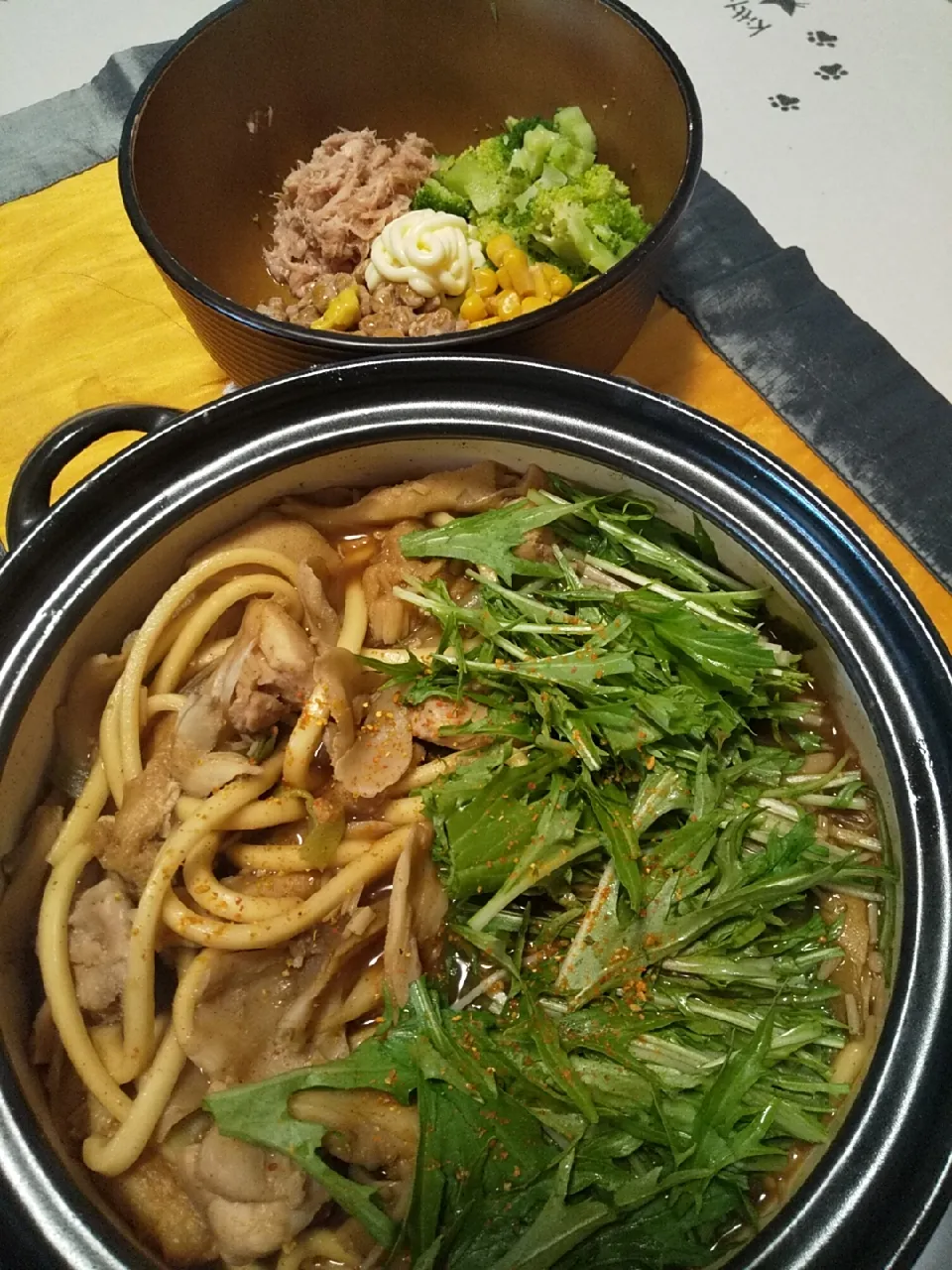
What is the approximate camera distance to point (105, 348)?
2.74m

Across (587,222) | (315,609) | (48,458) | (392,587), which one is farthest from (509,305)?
(48,458)

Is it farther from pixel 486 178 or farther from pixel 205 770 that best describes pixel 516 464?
→ pixel 486 178

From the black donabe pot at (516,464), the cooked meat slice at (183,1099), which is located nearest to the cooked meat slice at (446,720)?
the black donabe pot at (516,464)

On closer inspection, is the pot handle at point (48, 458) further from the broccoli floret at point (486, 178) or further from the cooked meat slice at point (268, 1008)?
the broccoli floret at point (486, 178)

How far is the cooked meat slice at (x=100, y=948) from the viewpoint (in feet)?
5.04

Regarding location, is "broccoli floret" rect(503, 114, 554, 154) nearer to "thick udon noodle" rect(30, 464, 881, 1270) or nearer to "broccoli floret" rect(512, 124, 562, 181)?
"broccoli floret" rect(512, 124, 562, 181)

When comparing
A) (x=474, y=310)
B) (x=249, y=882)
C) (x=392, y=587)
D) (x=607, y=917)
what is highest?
(x=474, y=310)

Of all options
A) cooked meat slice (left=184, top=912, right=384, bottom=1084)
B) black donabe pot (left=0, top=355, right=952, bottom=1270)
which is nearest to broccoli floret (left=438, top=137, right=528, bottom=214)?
black donabe pot (left=0, top=355, right=952, bottom=1270)

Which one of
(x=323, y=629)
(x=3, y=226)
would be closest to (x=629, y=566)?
(x=323, y=629)

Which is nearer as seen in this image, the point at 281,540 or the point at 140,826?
the point at 140,826

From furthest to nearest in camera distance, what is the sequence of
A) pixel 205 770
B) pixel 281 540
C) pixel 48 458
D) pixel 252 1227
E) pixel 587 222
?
pixel 587 222
pixel 281 540
pixel 48 458
pixel 205 770
pixel 252 1227

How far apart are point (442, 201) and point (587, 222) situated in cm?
49

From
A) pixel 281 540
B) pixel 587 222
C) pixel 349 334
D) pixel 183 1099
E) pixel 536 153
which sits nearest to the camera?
pixel 183 1099

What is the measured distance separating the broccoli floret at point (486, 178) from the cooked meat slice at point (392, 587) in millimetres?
1331
